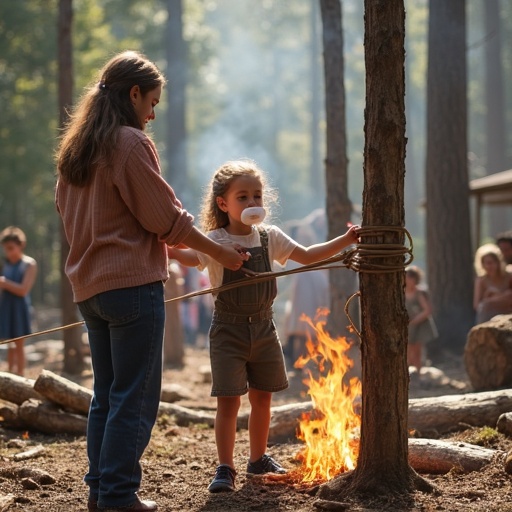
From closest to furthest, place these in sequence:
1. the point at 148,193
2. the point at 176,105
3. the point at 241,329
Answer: the point at 148,193, the point at 241,329, the point at 176,105

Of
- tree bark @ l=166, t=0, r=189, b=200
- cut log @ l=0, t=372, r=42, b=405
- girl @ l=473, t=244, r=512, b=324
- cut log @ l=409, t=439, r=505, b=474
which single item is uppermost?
tree bark @ l=166, t=0, r=189, b=200

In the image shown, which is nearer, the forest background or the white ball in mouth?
the white ball in mouth

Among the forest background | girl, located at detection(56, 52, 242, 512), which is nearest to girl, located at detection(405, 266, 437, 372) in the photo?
the forest background

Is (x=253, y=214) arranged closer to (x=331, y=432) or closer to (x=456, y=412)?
(x=331, y=432)

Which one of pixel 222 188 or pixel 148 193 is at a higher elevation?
pixel 222 188

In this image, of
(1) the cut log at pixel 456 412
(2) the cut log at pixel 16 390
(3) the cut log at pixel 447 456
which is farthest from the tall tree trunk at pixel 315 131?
(3) the cut log at pixel 447 456

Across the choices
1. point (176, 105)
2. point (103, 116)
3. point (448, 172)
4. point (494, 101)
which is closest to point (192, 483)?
point (103, 116)

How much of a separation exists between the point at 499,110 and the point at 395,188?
32567mm

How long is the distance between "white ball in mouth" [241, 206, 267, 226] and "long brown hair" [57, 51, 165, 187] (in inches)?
27.4

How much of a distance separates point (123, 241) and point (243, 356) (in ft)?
3.69

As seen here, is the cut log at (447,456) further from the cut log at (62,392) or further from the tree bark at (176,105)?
the tree bark at (176,105)

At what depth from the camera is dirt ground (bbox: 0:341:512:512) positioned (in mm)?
4016

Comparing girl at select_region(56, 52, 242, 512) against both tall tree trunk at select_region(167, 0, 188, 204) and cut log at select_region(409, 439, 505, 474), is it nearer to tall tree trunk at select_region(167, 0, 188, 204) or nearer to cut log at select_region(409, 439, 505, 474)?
cut log at select_region(409, 439, 505, 474)

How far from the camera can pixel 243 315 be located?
455 cm
